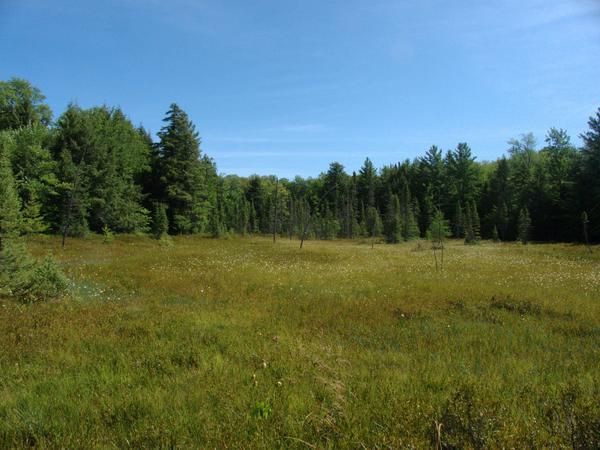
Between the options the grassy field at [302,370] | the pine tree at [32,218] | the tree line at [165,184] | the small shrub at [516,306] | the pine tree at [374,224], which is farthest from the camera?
the pine tree at [374,224]

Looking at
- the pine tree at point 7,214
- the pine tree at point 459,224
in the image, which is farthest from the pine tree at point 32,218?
the pine tree at point 459,224

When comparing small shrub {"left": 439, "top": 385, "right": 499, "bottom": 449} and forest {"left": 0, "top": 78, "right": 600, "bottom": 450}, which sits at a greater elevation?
small shrub {"left": 439, "top": 385, "right": 499, "bottom": 449}

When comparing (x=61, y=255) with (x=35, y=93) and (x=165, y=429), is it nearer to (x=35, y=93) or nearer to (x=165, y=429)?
(x=165, y=429)

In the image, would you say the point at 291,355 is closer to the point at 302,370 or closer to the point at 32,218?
the point at 302,370

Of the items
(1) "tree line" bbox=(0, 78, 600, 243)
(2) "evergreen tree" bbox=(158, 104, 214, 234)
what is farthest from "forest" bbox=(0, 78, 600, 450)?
(2) "evergreen tree" bbox=(158, 104, 214, 234)

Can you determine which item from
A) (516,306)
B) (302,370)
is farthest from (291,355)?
(516,306)

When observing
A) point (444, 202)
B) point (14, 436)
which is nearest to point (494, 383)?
point (14, 436)

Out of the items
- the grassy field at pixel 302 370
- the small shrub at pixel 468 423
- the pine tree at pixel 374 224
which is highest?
the pine tree at pixel 374 224

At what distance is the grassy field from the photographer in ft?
11.3

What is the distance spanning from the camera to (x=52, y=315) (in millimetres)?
8172

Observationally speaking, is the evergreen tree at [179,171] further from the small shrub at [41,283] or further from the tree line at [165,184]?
the small shrub at [41,283]

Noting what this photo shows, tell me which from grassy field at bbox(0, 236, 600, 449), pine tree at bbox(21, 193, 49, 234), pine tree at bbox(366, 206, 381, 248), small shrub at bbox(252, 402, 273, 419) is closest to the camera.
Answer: grassy field at bbox(0, 236, 600, 449)

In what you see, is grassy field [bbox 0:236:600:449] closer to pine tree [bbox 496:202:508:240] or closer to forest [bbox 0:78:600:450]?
forest [bbox 0:78:600:450]

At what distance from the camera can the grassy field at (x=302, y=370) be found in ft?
11.3
